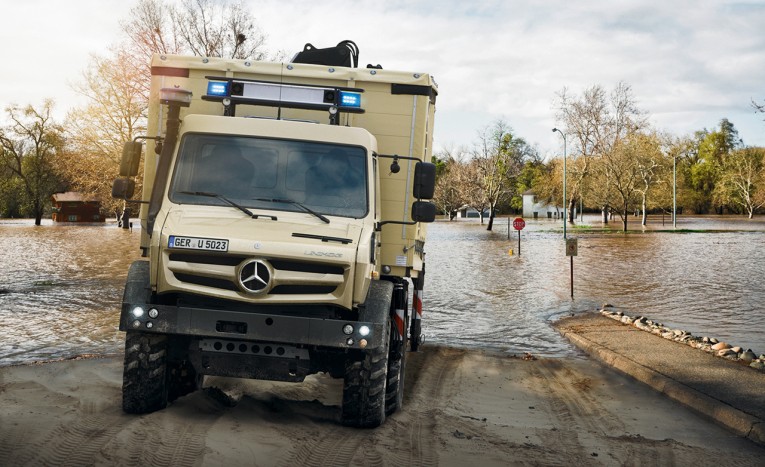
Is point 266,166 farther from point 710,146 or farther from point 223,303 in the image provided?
point 710,146

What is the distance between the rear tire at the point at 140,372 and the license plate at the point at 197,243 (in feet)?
3.03

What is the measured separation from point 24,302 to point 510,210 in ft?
446

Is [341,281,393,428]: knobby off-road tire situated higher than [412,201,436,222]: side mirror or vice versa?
[412,201,436,222]: side mirror

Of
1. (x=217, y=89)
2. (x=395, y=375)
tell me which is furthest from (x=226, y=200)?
(x=395, y=375)

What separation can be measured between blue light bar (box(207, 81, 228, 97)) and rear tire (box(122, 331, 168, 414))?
268cm

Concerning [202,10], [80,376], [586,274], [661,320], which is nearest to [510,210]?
[202,10]

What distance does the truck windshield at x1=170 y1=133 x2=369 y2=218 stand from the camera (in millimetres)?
7562

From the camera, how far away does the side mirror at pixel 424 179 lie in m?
7.88

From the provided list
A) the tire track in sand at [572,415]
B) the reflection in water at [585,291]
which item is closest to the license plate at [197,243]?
the tire track in sand at [572,415]

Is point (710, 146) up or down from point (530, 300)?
up

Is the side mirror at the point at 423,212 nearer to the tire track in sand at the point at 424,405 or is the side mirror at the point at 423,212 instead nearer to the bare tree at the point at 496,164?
the tire track in sand at the point at 424,405

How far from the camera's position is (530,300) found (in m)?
21.7

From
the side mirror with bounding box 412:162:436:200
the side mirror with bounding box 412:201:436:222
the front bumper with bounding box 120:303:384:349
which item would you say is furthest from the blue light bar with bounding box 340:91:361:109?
the front bumper with bounding box 120:303:384:349

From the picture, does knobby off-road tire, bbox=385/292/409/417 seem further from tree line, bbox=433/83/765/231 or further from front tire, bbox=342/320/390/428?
tree line, bbox=433/83/765/231
